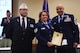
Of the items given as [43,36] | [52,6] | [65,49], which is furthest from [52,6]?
[65,49]

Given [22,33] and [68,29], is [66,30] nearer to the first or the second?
[68,29]

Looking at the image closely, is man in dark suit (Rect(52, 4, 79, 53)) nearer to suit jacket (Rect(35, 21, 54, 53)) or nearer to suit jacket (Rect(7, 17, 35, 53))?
suit jacket (Rect(35, 21, 54, 53))

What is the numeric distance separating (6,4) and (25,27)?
527cm

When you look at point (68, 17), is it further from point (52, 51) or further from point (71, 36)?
point (52, 51)

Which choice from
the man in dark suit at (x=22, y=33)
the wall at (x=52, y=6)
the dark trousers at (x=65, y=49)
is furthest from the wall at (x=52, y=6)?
the dark trousers at (x=65, y=49)

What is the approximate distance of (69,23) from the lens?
3.98m

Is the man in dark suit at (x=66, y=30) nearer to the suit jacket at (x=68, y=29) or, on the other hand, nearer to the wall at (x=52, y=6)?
the suit jacket at (x=68, y=29)

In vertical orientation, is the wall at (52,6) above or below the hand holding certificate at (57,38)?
above

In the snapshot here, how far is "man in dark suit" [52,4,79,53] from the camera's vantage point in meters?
3.92

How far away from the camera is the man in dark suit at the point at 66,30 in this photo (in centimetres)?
392

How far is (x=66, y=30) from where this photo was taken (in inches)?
155

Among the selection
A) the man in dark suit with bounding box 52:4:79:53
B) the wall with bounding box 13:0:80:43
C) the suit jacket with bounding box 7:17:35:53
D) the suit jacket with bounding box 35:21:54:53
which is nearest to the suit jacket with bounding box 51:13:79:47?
the man in dark suit with bounding box 52:4:79:53

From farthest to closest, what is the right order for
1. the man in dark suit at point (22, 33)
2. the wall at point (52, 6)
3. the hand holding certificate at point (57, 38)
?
1. the wall at point (52, 6)
2. the man in dark suit at point (22, 33)
3. the hand holding certificate at point (57, 38)

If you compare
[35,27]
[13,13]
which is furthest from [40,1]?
[35,27]
